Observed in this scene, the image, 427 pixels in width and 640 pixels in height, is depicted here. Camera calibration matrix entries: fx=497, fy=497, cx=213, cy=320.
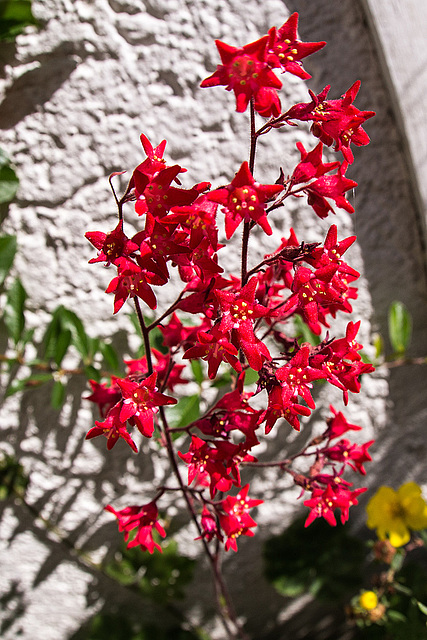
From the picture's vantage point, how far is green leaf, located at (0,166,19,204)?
90 cm

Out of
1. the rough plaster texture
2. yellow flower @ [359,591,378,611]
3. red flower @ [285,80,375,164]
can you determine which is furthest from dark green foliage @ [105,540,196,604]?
red flower @ [285,80,375,164]

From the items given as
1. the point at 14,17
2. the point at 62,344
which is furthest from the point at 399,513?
the point at 14,17

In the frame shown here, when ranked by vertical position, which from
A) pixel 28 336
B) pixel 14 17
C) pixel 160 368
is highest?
pixel 14 17

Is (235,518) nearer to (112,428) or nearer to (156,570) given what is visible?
(112,428)

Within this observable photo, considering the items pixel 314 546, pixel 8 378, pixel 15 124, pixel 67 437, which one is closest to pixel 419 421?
pixel 314 546

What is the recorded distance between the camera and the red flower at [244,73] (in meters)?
0.48

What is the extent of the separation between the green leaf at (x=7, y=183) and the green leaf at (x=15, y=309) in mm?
158

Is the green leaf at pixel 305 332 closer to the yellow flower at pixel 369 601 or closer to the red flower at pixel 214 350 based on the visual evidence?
the red flower at pixel 214 350

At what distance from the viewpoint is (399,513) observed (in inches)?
46.8

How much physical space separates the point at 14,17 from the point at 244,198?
A: 1.99ft

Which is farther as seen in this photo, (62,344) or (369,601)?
(369,601)

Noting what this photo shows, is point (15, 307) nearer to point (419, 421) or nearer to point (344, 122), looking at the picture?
point (344, 122)

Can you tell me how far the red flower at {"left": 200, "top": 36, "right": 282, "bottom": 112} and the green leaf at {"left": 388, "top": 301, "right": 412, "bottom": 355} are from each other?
714mm

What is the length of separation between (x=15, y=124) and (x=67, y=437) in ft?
2.17
